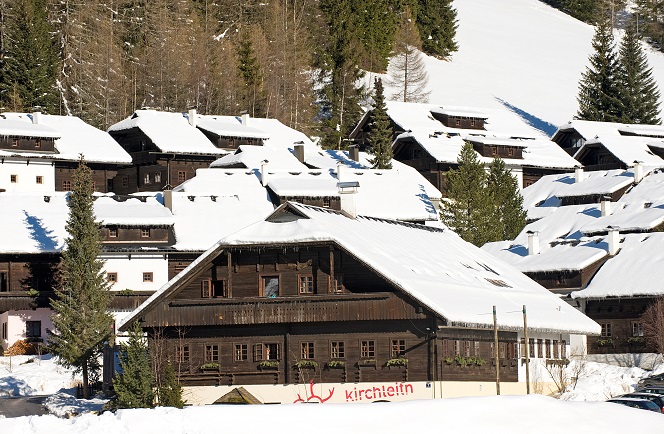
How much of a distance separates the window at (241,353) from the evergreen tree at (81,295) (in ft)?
28.2

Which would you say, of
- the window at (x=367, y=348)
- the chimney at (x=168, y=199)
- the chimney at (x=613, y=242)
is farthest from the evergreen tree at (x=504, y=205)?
the window at (x=367, y=348)

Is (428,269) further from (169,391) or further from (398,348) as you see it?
(169,391)

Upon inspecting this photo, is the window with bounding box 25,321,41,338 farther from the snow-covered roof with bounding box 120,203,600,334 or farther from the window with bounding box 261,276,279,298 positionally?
the window with bounding box 261,276,279,298

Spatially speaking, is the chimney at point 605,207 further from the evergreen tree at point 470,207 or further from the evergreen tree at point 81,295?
the evergreen tree at point 81,295

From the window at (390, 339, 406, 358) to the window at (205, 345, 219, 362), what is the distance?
6640 millimetres

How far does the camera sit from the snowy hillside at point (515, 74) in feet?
510

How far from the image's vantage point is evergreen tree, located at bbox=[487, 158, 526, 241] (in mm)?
88438

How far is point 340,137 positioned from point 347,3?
26.0 meters

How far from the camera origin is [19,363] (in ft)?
220

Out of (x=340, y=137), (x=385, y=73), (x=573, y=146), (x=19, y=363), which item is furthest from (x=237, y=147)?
(x=385, y=73)

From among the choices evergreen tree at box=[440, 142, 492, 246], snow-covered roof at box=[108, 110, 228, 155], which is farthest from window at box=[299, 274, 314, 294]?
snow-covered roof at box=[108, 110, 228, 155]

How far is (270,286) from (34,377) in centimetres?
1476

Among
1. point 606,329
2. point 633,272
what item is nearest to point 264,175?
point 606,329

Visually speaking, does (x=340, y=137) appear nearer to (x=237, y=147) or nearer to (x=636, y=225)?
(x=237, y=147)
